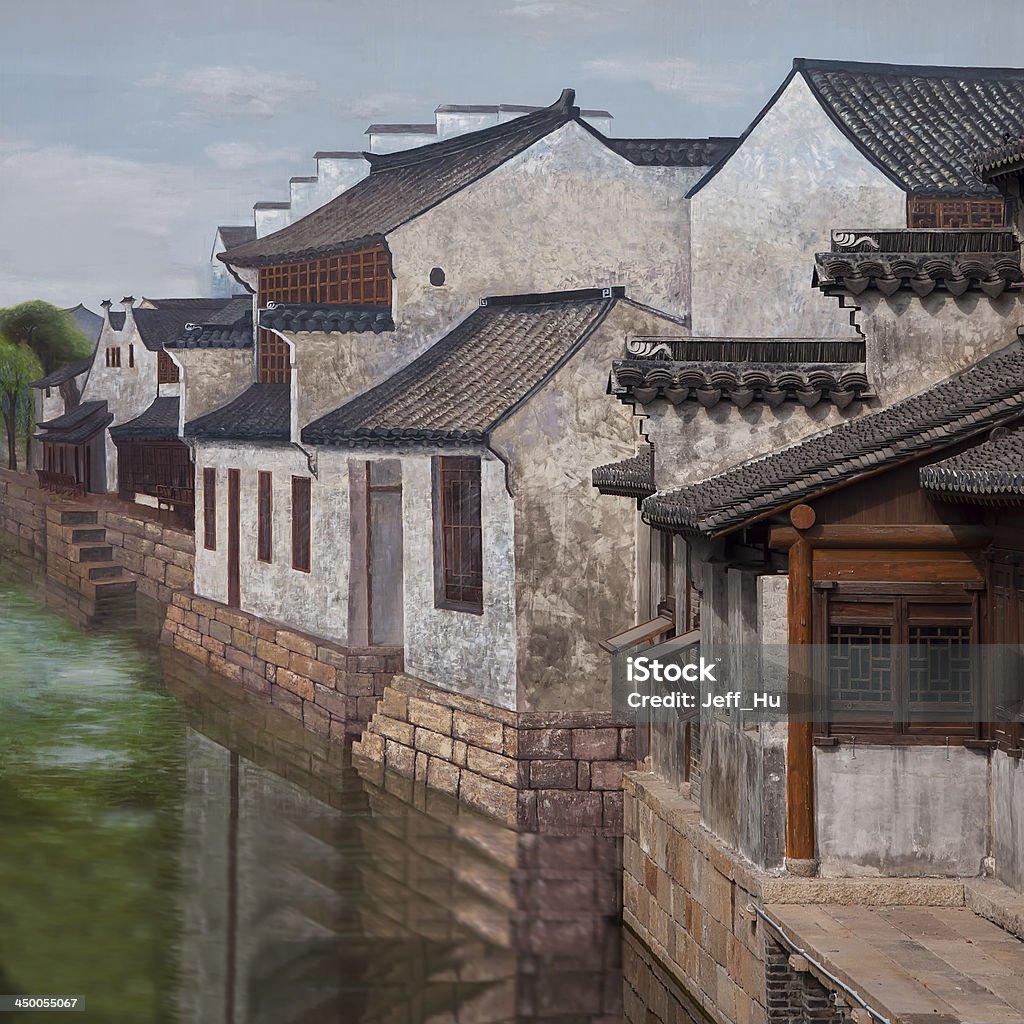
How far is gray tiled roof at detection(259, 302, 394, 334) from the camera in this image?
2623cm

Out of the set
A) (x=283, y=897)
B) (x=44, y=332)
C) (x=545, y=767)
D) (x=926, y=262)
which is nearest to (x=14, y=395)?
(x=44, y=332)

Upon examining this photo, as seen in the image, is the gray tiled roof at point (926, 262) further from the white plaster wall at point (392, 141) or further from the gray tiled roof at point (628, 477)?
the white plaster wall at point (392, 141)

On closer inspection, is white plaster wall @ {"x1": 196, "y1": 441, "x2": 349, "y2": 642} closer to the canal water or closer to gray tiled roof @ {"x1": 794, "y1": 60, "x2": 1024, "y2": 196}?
the canal water

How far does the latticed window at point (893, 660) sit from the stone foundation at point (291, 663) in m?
13.1

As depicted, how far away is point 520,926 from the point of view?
676 inches

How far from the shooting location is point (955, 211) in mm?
29797

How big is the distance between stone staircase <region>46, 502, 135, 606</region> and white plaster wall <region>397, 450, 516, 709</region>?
25052mm

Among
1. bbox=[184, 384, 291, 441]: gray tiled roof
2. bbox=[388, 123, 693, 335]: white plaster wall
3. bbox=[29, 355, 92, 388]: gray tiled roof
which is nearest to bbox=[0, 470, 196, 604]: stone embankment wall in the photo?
bbox=[29, 355, 92, 388]: gray tiled roof

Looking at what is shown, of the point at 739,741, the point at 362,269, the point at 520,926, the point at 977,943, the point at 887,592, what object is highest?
the point at 362,269

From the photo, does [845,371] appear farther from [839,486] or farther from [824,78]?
[824,78]

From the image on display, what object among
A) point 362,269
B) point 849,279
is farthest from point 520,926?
point 362,269

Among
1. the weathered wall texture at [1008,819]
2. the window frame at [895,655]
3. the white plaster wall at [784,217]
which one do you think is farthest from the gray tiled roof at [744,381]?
the white plaster wall at [784,217]

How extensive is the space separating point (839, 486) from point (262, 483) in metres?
19.1


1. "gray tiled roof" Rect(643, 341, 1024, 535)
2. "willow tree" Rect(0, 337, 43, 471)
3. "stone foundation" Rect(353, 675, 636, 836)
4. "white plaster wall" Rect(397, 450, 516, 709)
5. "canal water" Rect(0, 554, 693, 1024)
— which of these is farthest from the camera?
"willow tree" Rect(0, 337, 43, 471)
